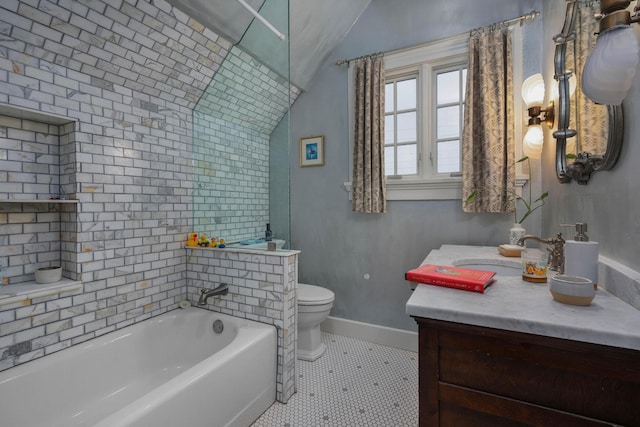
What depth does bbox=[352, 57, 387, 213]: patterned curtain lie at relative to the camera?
2523mm

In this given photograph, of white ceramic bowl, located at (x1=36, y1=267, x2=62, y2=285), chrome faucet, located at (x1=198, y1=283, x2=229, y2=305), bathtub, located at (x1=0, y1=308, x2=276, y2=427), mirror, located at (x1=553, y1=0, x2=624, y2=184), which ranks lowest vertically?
bathtub, located at (x1=0, y1=308, x2=276, y2=427)

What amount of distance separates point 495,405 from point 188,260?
215 centimetres

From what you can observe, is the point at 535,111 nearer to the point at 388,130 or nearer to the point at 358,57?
the point at 388,130

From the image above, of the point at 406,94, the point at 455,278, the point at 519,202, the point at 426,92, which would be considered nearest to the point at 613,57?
the point at 455,278

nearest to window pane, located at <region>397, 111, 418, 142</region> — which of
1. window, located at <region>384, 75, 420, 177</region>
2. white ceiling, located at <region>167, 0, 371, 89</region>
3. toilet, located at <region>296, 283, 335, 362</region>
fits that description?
window, located at <region>384, 75, 420, 177</region>

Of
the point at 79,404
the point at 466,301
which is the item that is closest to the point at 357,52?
the point at 466,301

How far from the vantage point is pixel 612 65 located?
751 mm

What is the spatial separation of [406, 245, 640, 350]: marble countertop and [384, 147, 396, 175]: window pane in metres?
1.66

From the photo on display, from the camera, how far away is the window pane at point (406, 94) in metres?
2.55

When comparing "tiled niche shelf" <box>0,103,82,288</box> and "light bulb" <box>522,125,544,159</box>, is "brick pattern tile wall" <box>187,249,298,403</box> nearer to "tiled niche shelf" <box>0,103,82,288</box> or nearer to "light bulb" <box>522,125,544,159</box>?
"tiled niche shelf" <box>0,103,82,288</box>

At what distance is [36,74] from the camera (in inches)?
60.2

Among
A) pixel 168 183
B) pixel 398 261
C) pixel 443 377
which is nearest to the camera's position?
pixel 443 377

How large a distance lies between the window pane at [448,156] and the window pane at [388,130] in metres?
0.41

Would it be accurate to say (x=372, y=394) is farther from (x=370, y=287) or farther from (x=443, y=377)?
(x=443, y=377)
